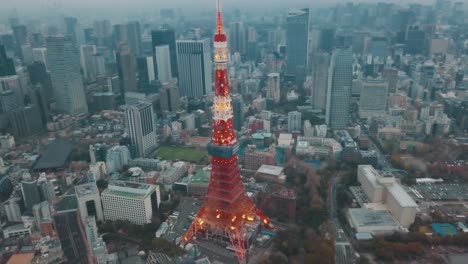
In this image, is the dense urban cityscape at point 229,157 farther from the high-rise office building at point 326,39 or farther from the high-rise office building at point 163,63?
the high-rise office building at point 326,39

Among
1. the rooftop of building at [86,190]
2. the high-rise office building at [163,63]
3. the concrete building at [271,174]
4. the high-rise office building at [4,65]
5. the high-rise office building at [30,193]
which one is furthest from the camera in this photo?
the high-rise office building at [163,63]

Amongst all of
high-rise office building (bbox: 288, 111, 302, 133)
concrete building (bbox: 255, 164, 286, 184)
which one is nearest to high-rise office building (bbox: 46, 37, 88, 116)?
high-rise office building (bbox: 288, 111, 302, 133)

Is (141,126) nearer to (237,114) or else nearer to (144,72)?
(237,114)

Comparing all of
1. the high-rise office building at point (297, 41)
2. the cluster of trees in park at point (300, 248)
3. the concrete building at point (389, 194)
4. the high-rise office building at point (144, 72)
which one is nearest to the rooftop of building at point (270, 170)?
the concrete building at point (389, 194)

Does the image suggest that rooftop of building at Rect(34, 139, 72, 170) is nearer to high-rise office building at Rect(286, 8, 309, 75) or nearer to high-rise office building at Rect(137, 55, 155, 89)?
high-rise office building at Rect(137, 55, 155, 89)

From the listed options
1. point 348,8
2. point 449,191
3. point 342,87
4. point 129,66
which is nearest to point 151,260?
point 449,191

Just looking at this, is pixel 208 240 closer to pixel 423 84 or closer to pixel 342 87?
pixel 342 87
